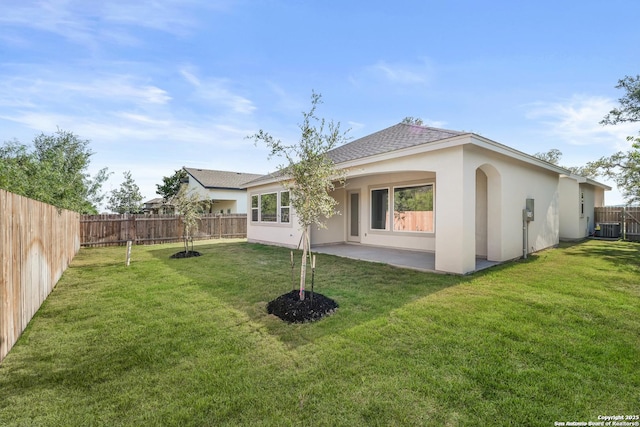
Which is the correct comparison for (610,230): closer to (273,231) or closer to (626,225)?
(626,225)

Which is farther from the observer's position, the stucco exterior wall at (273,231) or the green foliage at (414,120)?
the green foliage at (414,120)

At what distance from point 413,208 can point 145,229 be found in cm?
1373

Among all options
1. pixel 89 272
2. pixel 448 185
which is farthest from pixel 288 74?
pixel 89 272

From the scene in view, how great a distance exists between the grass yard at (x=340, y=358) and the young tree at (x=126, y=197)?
23808 mm

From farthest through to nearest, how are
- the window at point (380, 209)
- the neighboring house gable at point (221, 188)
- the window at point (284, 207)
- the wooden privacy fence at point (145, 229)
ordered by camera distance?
the neighboring house gable at point (221, 188) < the wooden privacy fence at point (145, 229) < the window at point (284, 207) < the window at point (380, 209)

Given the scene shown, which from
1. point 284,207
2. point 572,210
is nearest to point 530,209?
point 572,210

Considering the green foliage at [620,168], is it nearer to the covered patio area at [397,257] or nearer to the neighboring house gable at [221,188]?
the covered patio area at [397,257]

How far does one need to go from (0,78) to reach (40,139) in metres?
11.6

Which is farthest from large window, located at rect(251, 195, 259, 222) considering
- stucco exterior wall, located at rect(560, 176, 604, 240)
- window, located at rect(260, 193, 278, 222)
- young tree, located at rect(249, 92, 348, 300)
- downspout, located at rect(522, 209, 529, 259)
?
stucco exterior wall, located at rect(560, 176, 604, 240)

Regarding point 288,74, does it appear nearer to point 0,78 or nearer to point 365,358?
point 0,78

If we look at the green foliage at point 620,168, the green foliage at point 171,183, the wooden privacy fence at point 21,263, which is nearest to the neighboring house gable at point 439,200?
the wooden privacy fence at point 21,263

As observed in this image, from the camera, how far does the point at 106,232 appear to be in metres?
14.1

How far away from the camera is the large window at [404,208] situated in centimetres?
973

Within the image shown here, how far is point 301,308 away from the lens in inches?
168
